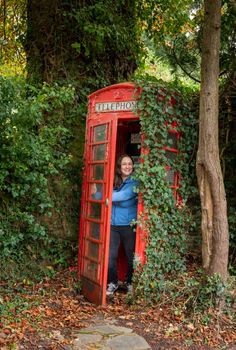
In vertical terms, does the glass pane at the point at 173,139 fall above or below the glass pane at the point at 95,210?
above

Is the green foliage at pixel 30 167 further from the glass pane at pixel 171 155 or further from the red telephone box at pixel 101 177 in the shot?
the glass pane at pixel 171 155

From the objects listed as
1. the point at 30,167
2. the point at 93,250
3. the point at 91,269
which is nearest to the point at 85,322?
the point at 91,269

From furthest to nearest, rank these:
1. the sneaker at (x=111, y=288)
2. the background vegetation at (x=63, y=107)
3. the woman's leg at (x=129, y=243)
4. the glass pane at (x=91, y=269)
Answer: the sneaker at (x=111, y=288)
the woman's leg at (x=129, y=243)
the glass pane at (x=91, y=269)
the background vegetation at (x=63, y=107)

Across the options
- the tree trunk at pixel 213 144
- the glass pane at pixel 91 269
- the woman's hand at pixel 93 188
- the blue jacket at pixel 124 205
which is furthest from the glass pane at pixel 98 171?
the tree trunk at pixel 213 144

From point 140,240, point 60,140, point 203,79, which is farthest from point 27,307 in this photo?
point 203,79

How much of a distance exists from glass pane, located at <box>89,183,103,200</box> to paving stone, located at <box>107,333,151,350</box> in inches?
78.0

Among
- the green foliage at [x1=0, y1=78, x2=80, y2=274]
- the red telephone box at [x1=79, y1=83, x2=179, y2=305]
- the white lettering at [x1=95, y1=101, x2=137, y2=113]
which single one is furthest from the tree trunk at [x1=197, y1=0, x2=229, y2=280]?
the green foliage at [x1=0, y1=78, x2=80, y2=274]

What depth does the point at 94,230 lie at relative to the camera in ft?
19.9

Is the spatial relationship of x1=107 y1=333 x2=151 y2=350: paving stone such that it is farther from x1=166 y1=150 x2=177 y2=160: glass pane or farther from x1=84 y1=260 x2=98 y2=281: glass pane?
x1=166 y1=150 x2=177 y2=160: glass pane

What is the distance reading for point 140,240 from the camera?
18.6 feet

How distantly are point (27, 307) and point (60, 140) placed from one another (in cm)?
295

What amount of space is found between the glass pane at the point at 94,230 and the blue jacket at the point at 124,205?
0.26m

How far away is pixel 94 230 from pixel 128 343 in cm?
191

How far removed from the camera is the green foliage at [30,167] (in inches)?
216
